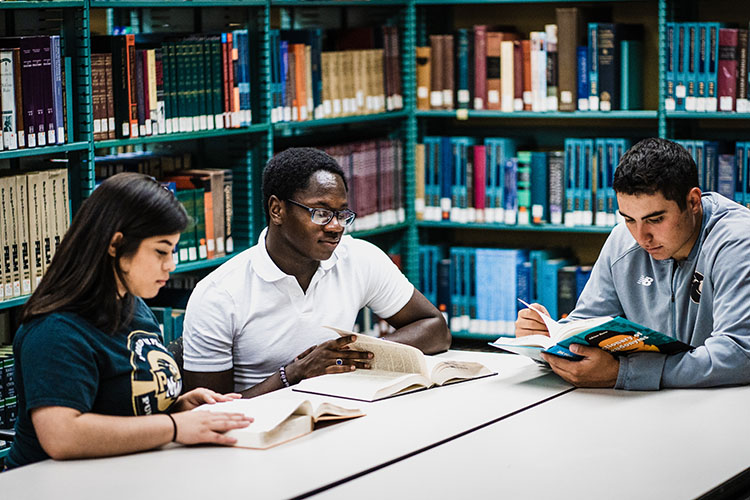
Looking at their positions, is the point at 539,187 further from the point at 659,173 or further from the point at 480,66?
the point at 659,173

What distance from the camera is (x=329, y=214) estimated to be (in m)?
2.87

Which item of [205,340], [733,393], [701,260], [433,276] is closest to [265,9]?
[433,276]

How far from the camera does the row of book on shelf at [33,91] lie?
3387 mm

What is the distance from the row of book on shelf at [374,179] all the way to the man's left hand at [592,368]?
2.29 m

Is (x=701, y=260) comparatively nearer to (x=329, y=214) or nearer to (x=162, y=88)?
(x=329, y=214)

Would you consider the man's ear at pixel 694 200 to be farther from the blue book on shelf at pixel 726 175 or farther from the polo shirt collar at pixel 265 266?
the blue book on shelf at pixel 726 175

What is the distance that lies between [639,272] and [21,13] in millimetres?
2191

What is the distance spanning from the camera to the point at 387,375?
268cm

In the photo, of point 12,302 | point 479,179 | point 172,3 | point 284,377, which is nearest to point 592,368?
point 284,377

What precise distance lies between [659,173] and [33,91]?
193 cm

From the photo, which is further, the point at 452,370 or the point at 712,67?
the point at 712,67

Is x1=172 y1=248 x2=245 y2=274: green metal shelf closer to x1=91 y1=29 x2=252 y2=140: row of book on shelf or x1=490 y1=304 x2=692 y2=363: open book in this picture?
x1=91 y1=29 x2=252 y2=140: row of book on shelf

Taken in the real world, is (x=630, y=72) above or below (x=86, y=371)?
above

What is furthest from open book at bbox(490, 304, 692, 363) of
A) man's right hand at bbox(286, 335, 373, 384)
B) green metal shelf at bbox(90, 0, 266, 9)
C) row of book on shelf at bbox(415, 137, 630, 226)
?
row of book on shelf at bbox(415, 137, 630, 226)
